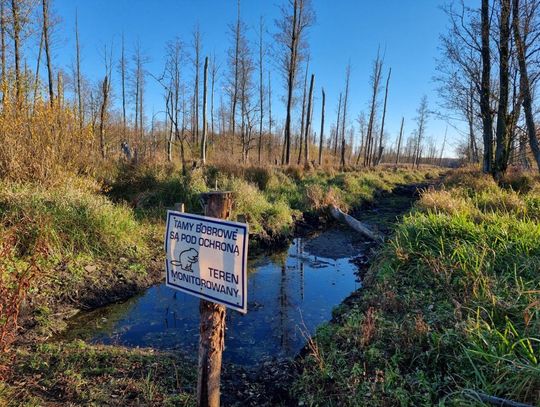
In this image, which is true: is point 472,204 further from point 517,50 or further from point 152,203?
point 152,203

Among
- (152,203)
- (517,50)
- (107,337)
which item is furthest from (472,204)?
(152,203)

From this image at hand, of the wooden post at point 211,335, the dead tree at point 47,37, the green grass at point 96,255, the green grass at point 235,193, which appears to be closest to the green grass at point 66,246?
the green grass at point 96,255

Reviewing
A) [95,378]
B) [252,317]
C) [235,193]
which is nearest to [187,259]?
[95,378]

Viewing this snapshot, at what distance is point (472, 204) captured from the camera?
738 centimetres

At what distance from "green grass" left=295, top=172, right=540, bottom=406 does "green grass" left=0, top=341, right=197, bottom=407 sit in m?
1.24

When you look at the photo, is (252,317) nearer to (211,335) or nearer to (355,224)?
(211,335)

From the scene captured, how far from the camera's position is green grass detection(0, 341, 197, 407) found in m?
2.67

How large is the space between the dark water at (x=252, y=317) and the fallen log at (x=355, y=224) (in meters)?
2.35

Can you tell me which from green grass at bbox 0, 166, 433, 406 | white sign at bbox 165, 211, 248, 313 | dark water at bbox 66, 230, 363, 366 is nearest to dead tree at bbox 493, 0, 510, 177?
green grass at bbox 0, 166, 433, 406

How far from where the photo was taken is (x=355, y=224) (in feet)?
33.9

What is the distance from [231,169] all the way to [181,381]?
1003cm

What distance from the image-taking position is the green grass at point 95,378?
8.77 feet

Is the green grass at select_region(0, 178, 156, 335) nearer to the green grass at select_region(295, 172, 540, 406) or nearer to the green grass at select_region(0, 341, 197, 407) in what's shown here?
the green grass at select_region(0, 341, 197, 407)

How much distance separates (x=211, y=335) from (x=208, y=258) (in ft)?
2.13
